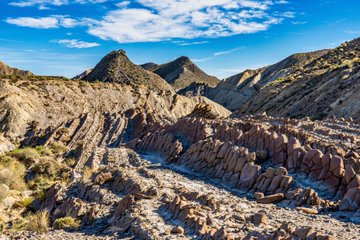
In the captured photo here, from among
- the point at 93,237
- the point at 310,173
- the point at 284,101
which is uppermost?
the point at 284,101

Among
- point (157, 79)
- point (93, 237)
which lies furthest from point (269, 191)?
point (157, 79)

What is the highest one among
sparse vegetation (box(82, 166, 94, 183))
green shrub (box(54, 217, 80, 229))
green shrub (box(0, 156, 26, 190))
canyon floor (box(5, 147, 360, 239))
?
canyon floor (box(5, 147, 360, 239))

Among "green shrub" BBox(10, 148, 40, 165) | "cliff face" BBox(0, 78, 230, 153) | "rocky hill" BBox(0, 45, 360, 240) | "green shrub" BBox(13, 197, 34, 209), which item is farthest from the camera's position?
"cliff face" BBox(0, 78, 230, 153)

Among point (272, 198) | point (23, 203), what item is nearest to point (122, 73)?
point (23, 203)

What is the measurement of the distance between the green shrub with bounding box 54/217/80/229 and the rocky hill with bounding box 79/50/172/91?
9220 cm

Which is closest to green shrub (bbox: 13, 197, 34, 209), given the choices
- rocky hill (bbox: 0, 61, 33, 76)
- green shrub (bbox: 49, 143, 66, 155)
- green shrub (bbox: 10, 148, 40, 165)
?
green shrub (bbox: 10, 148, 40, 165)

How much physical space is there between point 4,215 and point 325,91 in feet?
124

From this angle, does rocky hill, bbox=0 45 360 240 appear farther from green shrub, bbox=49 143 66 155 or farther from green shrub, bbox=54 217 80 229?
green shrub, bbox=49 143 66 155

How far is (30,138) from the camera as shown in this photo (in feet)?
156

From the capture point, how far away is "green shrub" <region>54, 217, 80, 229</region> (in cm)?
1470

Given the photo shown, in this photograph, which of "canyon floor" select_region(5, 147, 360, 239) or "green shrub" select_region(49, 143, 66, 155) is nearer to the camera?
"canyon floor" select_region(5, 147, 360, 239)

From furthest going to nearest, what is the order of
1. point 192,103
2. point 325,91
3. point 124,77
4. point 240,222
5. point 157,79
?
point 157,79, point 124,77, point 192,103, point 325,91, point 240,222

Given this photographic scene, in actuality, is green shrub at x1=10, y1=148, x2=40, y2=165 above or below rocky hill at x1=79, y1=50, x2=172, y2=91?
below

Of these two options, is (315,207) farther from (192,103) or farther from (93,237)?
(192,103)
